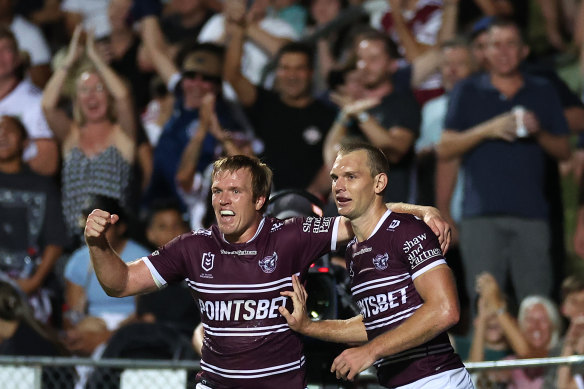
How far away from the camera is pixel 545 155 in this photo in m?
7.79

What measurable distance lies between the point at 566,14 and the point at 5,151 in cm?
477

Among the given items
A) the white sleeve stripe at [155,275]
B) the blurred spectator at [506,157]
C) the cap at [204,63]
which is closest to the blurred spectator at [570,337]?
the blurred spectator at [506,157]

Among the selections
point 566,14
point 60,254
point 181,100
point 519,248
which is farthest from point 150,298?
point 566,14

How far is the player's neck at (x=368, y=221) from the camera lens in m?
4.77

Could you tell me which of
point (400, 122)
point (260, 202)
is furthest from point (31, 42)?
point (260, 202)

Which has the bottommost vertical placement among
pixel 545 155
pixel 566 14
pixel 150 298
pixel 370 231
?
pixel 150 298

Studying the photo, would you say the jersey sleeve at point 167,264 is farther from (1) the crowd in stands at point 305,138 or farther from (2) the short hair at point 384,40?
(2) the short hair at point 384,40

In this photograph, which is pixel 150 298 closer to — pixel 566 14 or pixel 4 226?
pixel 4 226

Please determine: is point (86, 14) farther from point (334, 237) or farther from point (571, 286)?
point (334, 237)

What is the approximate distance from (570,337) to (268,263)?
287 cm

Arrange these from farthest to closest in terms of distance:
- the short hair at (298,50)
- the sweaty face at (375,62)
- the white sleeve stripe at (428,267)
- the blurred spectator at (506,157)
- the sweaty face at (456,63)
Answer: the short hair at (298,50)
the sweaty face at (456,63)
the sweaty face at (375,62)
the blurred spectator at (506,157)
the white sleeve stripe at (428,267)

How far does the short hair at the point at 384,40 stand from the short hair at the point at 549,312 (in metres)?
2.19

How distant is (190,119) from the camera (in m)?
8.83

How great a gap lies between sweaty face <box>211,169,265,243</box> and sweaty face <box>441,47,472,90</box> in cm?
378
